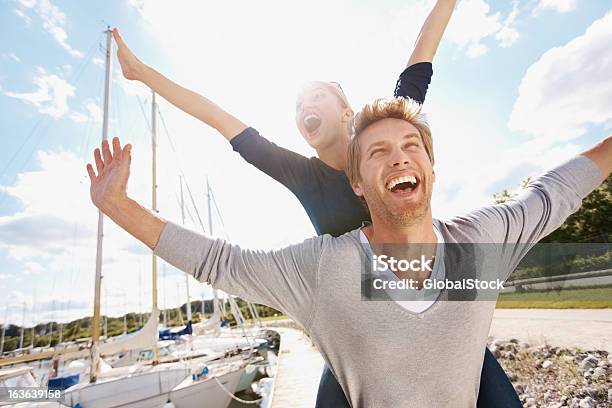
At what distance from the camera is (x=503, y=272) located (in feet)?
4.94

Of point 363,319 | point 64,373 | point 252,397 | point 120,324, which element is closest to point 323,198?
point 363,319

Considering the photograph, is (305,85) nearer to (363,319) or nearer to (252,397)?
(363,319)

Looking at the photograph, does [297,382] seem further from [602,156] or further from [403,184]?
[602,156]

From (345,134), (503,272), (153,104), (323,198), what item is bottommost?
(503,272)

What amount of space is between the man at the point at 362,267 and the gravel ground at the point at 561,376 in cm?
518

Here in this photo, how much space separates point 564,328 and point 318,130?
868cm

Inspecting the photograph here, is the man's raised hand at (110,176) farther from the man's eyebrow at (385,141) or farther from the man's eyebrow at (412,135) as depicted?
the man's eyebrow at (412,135)

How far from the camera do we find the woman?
204 centimetres

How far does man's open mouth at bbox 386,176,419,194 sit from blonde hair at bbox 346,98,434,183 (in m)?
0.20

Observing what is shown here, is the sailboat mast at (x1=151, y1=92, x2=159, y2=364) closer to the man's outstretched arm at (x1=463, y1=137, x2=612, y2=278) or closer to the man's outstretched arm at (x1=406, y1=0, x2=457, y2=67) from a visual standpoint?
the man's outstretched arm at (x1=406, y1=0, x2=457, y2=67)

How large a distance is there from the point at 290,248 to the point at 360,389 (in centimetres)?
60

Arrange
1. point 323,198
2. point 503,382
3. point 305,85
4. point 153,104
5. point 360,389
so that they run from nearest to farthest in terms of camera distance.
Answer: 1. point 360,389
2. point 503,382
3. point 323,198
4. point 305,85
5. point 153,104

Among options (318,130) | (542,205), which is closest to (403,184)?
(542,205)

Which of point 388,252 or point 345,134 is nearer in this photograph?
point 388,252
